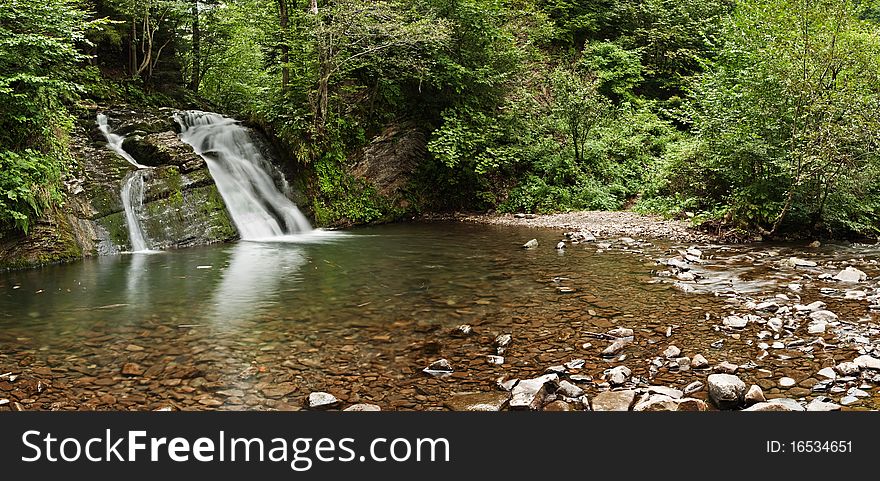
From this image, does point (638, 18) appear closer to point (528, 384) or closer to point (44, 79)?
point (44, 79)

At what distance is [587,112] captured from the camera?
17609mm

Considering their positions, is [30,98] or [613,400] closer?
[613,400]

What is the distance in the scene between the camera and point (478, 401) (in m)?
3.90

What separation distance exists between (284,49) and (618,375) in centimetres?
1640

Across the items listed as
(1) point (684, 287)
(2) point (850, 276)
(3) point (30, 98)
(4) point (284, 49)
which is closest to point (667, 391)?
(1) point (684, 287)

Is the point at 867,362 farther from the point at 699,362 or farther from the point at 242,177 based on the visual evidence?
the point at 242,177

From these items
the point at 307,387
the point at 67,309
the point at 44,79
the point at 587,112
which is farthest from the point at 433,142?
the point at 307,387

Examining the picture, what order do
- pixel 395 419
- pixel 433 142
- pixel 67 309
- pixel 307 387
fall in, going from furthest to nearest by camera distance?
pixel 433 142 < pixel 67 309 < pixel 307 387 < pixel 395 419

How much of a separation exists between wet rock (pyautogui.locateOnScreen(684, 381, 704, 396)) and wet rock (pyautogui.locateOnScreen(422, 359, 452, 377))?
1680mm

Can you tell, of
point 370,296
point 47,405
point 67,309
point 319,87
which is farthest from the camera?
point 319,87

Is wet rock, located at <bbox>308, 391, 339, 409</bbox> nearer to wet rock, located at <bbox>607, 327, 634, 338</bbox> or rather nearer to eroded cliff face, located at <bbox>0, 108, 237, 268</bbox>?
wet rock, located at <bbox>607, 327, 634, 338</bbox>

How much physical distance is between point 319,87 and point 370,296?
34.1ft

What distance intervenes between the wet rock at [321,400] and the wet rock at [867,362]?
370 cm

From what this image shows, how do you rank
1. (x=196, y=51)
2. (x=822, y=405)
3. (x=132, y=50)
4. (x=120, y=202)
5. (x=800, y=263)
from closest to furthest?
(x=822, y=405) → (x=800, y=263) → (x=120, y=202) → (x=132, y=50) → (x=196, y=51)
